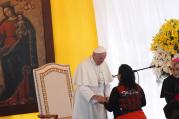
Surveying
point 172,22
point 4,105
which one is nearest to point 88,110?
point 172,22

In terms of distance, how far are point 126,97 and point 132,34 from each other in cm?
261

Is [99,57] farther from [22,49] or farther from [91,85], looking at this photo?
[22,49]

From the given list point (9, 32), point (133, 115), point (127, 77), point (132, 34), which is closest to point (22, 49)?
point (9, 32)

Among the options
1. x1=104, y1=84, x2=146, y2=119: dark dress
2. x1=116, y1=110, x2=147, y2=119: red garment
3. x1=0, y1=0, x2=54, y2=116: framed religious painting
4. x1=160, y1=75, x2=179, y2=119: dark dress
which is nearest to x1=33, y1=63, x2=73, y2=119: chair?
x1=0, y1=0, x2=54, y2=116: framed religious painting

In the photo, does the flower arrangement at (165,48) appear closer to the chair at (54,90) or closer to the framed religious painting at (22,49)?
the chair at (54,90)

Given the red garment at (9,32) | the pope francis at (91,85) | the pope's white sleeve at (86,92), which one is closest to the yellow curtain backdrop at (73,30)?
the red garment at (9,32)

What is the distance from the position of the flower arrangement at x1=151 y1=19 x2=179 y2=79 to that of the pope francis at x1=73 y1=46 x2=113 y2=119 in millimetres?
746

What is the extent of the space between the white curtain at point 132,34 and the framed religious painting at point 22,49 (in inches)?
36.6

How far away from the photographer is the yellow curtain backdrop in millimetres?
6426

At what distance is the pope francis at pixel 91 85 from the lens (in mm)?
4691

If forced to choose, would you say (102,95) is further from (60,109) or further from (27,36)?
(27,36)

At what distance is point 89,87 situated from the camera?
4734 mm

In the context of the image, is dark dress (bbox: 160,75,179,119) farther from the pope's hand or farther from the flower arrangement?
the pope's hand

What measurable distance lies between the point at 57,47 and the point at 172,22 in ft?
8.51
